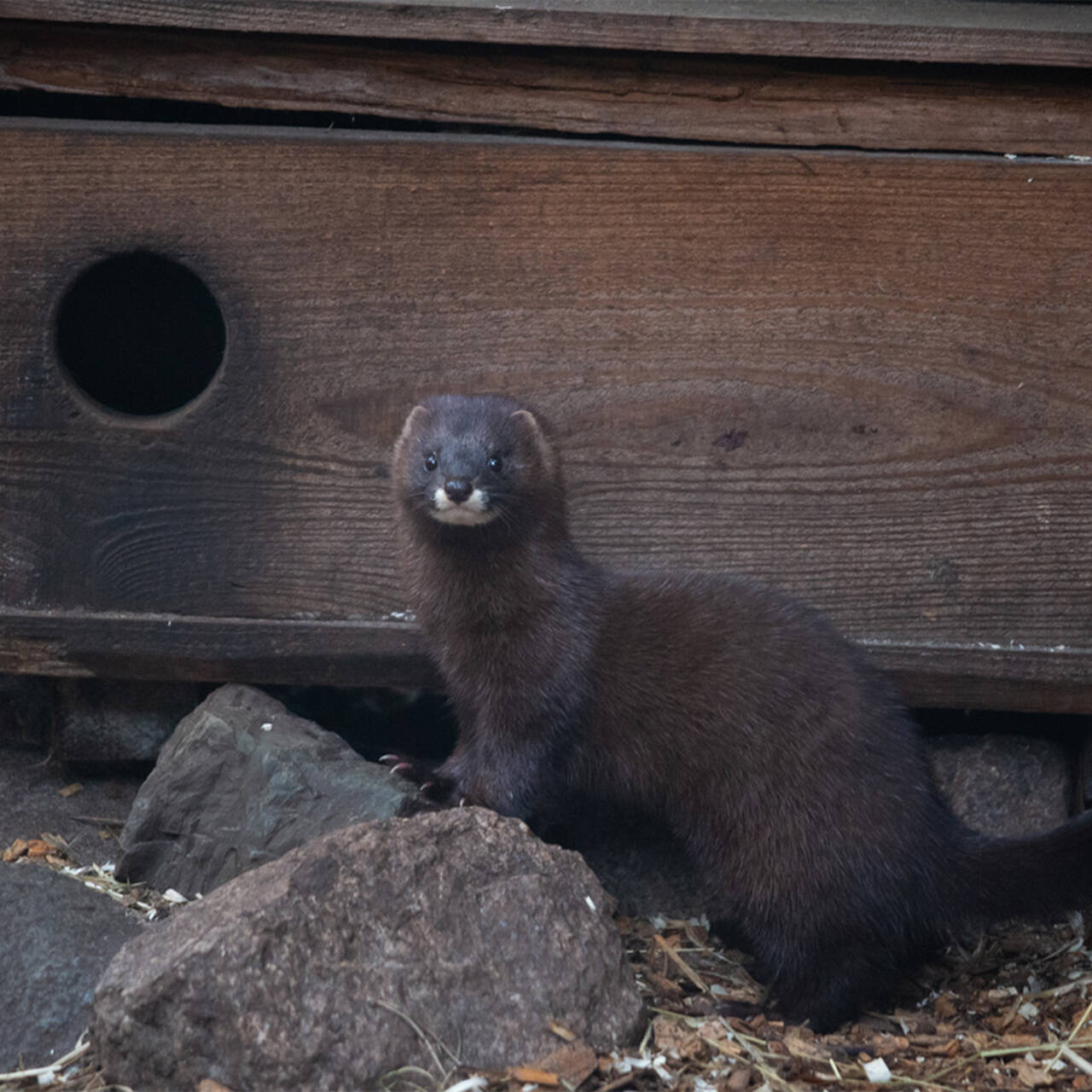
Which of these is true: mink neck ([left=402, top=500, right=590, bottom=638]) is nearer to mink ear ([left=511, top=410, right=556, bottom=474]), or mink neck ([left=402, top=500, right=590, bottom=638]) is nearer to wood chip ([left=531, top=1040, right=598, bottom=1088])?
mink ear ([left=511, top=410, right=556, bottom=474])

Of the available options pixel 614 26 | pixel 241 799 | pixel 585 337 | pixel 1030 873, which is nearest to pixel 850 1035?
pixel 1030 873

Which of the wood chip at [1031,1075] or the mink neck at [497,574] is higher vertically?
the mink neck at [497,574]

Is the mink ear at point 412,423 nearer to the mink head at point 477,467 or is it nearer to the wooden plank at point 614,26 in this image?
the mink head at point 477,467

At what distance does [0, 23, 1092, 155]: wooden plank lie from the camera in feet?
12.6

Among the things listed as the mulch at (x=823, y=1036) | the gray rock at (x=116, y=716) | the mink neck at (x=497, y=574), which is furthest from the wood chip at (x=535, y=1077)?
the gray rock at (x=116, y=716)

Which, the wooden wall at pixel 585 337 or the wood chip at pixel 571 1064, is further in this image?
the wooden wall at pixel 585 337

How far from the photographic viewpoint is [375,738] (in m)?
Result: 4.84

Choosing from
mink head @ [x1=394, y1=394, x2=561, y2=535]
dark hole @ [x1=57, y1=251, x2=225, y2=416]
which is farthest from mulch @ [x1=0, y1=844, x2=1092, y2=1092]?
dark hole @ [x1=57, y1=251, x2=225, y2=416]

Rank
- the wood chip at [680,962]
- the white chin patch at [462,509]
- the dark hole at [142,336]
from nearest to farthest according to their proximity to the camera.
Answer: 1. the white chin patch at [462,509]
2. the wood chip at [680,962]
3. the dark hole at [142,336]

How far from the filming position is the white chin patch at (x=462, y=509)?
11.1 feet

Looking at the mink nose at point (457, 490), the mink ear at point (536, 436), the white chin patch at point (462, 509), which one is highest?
the mink ear at point (536, 436)

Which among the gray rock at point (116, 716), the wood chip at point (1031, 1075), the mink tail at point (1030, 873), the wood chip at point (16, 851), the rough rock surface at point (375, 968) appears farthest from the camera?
the gray rock at point (116, 716)

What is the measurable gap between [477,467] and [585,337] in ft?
2.55

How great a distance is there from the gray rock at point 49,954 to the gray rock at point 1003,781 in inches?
92.9
